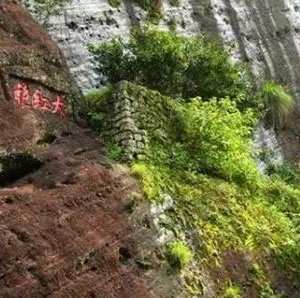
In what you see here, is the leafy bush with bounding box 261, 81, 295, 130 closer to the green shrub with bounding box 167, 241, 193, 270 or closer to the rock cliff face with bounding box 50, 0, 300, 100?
the rock cliff face with bounding box 50, 0, 300, 100

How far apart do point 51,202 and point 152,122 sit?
258 centimetres

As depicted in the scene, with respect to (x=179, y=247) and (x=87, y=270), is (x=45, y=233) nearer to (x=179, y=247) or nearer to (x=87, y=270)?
(x=87, y=270)

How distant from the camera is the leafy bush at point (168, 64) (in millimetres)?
9586

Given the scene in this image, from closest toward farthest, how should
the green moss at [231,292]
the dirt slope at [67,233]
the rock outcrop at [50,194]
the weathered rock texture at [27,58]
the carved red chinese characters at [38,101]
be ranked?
the dirt slope at [67,233], the rock outcrop at [50,194], the green moss at [231,292], the carved red chinese characters at [38,101], the weathered rock texture at [27,58]

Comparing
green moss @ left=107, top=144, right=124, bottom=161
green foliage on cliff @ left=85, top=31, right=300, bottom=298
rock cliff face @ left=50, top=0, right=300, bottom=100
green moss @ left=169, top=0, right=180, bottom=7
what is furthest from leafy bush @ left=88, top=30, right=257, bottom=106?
green moss @ left=169, top=0, right=180, bottom=7

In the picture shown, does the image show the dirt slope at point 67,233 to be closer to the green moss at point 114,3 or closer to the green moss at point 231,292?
the green moss at point 231,292

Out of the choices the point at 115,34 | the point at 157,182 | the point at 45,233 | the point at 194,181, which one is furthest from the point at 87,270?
the point at 115,34

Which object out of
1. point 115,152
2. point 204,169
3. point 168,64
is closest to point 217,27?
point 168,64

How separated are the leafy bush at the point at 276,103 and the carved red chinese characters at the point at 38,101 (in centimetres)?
587

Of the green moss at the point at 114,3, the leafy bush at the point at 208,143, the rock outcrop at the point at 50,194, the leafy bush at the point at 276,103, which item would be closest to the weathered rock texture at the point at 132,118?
the leafy bush at the point at 208,143

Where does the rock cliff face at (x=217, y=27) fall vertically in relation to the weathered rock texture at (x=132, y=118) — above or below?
above

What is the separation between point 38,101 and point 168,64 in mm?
2660

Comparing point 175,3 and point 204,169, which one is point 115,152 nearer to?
point 204,169

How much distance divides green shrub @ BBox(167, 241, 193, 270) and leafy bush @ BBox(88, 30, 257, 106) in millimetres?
3477
